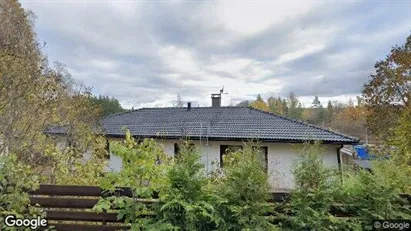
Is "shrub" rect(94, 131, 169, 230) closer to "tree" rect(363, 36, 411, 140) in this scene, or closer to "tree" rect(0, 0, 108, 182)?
"tree" rect(0, 0, 108, 182)

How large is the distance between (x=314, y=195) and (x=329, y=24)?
1036 cm

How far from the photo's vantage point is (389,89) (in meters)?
12.5

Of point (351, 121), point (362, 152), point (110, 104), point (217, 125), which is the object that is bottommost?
point (362, 152)

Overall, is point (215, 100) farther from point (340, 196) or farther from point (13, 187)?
point (13, 187)

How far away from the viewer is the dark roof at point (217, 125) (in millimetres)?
11773

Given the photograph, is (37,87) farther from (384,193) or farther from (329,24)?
(329,24)

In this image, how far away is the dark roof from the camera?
38.6 ft

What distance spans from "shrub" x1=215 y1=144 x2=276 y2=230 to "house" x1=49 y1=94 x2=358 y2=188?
19.1ft

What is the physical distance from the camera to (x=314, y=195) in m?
3.02

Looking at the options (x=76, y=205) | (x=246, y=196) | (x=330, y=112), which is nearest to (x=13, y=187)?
(x=76, y=205)

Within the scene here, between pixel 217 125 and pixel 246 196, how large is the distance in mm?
11108

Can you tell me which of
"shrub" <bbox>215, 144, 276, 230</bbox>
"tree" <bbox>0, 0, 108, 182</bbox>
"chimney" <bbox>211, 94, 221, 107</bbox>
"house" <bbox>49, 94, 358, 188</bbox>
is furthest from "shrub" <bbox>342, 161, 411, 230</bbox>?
"chimney" <bbox>211, 94, 221, 107</bbox>

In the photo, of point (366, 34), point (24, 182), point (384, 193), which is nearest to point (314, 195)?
point (384, 193)

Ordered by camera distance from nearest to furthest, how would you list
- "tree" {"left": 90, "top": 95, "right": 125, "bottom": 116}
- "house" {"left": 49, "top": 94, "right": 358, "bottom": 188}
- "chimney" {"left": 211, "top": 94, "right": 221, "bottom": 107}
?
"house" {"left": 49, "top": 94, "right": 358, "bottom": 188}, "chimney" {"left": 211, "top": 94, "right": 221, "bottom": 107}, "tree" {"left": 90, "top": 95, "right": 125, "bottom": 116}
